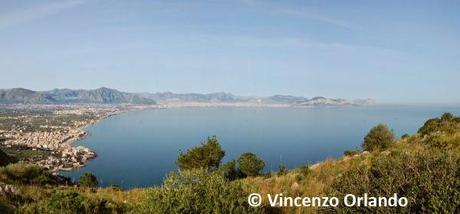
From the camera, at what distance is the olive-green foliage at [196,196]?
8.55m

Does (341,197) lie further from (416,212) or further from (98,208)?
(98,208)

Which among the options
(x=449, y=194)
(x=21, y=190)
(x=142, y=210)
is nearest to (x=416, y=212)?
(x=449, y=194)

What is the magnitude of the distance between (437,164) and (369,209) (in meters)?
2.04

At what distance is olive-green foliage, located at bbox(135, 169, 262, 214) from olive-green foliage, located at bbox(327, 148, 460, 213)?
80.6 inches

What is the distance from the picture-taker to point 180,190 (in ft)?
29.9

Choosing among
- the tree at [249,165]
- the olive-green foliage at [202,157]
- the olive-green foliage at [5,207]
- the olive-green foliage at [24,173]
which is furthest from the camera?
the tree at [249,165]

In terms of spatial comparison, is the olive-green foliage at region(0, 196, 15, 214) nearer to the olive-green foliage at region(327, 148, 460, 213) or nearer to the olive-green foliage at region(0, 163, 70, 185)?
the olive-green foliage at region(327, 148, 460, 213)

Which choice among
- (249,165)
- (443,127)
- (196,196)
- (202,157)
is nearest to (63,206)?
(196,196)

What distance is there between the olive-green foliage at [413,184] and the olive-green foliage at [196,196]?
2.05 meters

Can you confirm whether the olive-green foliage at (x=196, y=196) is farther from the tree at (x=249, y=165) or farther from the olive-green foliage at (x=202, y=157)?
the tree at (x=249, y=165)

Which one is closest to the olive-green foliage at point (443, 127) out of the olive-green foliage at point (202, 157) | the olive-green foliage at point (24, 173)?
the olive-green foliage at point (24, 173)

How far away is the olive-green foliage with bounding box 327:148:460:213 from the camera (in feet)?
23.0

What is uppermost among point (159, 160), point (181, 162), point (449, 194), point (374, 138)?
point (449, 194)

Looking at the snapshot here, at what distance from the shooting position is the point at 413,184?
7.83 meters
